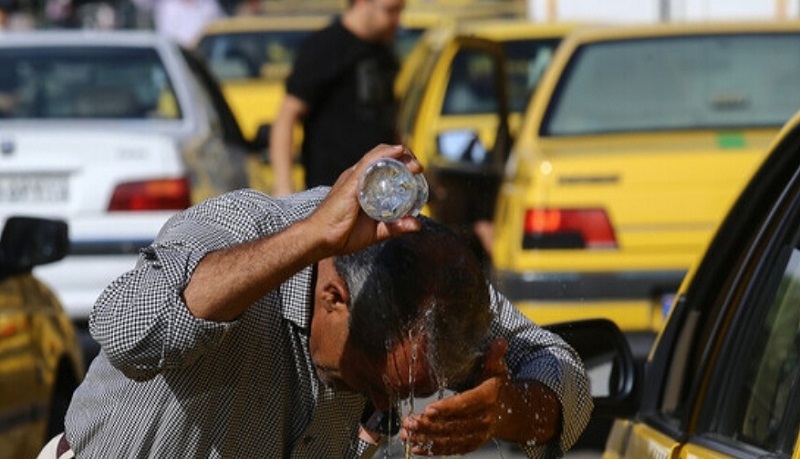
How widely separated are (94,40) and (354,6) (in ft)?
5.10

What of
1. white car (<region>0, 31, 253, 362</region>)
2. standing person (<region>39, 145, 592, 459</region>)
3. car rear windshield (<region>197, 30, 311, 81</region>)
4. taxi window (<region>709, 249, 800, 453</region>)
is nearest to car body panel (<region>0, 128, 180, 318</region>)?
white car (<region>0, 31, 253, 362</region>)

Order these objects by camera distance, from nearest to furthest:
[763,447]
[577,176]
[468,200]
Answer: [763,447]
[468,200]
[577,176]

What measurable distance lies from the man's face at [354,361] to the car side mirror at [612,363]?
0.91m

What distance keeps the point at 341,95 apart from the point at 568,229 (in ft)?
4.64

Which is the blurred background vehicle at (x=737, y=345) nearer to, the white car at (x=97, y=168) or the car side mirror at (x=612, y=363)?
the car side mirror at (x=612, y=363)

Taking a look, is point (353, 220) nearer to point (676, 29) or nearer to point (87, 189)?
point (87, 189)

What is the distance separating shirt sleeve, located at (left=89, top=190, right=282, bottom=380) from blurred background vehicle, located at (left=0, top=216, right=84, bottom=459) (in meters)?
3.04

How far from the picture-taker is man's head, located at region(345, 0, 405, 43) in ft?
32.9

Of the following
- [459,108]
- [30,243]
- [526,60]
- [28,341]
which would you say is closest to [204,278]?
[30,243]

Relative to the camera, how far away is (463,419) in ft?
10.00

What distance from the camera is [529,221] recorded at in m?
9.02

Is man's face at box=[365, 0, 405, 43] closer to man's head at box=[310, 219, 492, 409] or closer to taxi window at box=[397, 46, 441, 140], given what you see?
taxi window at box=[397, 46, 441, 140]

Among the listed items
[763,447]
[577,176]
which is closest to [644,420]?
[763,447]

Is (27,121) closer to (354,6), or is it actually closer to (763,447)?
(354,6)
